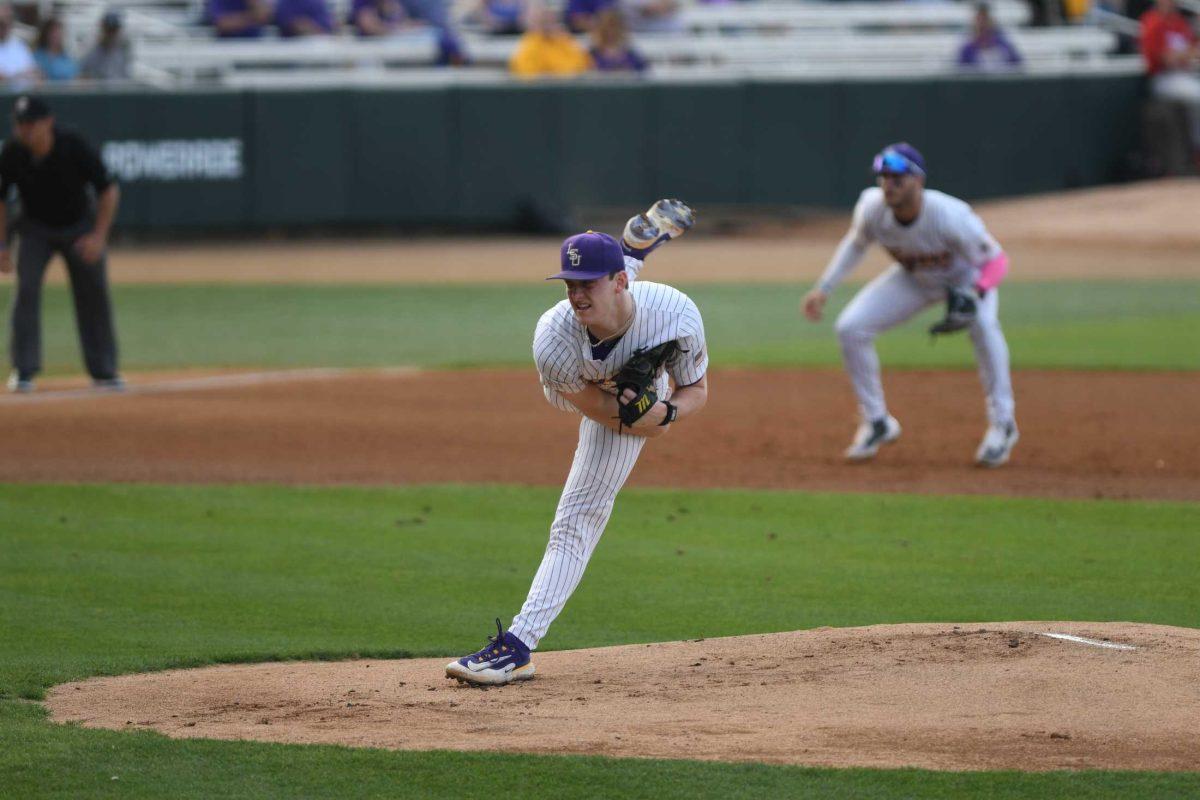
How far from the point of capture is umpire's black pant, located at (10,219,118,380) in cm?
1312

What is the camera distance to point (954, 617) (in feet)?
23.4

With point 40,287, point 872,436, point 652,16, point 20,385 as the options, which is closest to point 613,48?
point 652,16

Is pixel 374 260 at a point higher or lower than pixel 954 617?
lower

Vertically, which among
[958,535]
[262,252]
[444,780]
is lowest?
[262,252]

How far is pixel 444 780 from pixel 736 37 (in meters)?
23.0

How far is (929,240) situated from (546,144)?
14.0 meters

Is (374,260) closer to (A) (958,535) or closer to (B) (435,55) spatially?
(B) (435,55)

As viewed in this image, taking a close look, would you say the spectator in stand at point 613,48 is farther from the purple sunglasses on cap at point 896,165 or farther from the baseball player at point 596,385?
the baseball player at point 596,385

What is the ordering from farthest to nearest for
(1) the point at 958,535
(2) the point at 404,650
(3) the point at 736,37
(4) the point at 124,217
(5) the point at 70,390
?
(3) the point at 736,37 → (4) the point at 124,217 → (5) the point at 70,390 → (1) the point at 958,535 → (2) the point at 404,650

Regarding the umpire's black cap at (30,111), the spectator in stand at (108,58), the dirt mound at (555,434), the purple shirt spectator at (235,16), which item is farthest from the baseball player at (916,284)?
the purple shirt spectator at (235,16)

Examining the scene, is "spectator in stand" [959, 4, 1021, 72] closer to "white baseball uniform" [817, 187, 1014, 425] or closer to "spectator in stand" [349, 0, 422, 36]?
"spectator in stand" [349, 0, 422, 36]

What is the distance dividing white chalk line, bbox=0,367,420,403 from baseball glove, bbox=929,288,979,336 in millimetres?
5860

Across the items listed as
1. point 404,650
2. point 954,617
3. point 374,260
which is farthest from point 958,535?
point 374,260

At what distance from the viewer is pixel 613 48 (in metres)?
24.4
